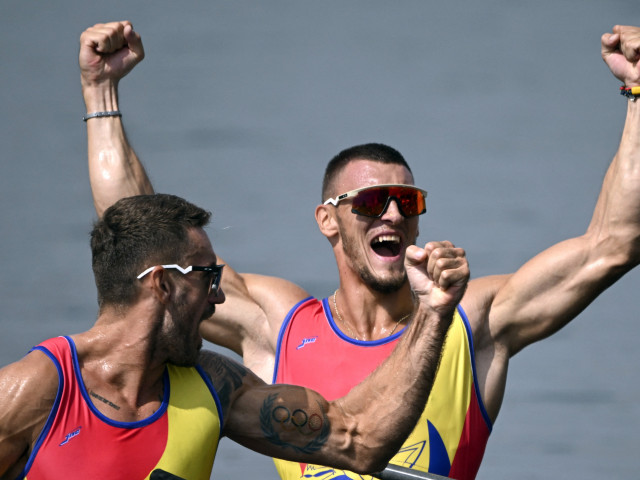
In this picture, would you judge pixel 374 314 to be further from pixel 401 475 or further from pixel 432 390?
pixel 401 475

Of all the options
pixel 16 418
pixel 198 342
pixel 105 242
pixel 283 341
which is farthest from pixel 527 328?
pixel 16 418

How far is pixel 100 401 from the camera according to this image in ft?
7.91

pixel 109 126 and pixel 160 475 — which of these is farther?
pixel 109 126

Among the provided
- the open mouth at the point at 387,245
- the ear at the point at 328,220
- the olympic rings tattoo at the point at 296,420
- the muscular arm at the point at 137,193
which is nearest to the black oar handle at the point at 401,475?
the olympic rings tattoo at the point at 296,420

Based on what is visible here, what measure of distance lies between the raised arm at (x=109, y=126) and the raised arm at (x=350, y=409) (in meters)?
1.14

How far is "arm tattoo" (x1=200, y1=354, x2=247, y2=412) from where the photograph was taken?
256 cm

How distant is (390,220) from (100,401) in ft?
4.28

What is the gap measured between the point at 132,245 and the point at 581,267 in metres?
1.39

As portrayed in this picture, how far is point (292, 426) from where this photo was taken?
2557mm

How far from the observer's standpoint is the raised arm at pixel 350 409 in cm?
251

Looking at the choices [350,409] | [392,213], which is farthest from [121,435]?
[392,213]

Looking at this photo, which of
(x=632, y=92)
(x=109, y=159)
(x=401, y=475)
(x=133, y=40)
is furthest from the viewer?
(x=109, y=159)

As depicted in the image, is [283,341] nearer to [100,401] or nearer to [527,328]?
[527,328]

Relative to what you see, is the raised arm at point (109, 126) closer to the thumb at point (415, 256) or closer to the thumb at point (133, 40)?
the thumb at point (133, 40)
